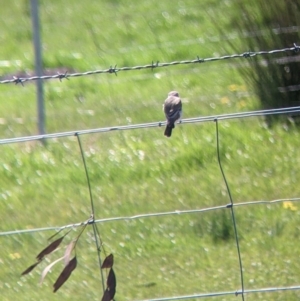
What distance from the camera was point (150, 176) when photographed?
6.54m

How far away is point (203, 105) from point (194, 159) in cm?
109

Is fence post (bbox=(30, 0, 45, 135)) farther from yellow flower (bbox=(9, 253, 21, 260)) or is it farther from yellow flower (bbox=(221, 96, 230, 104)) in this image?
yellow flower (bbox=(9, 253, 21, 260))

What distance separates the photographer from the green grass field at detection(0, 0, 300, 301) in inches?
214

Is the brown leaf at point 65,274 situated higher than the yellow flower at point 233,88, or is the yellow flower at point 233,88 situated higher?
the yellow flower at point 233,88

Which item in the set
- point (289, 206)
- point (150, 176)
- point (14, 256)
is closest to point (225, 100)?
point (150, 176)

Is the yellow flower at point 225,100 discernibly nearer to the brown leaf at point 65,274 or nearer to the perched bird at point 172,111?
the perched bird at point 172,111

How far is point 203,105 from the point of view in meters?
7.66

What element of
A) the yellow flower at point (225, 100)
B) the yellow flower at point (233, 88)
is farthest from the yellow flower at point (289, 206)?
the yellow flower at point (233, 88)

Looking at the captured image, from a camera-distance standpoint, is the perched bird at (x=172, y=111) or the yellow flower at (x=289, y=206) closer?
the perched bird at (x=172, y=111)

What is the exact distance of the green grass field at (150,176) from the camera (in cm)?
543

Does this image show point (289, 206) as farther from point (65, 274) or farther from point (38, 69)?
point (65, 274)

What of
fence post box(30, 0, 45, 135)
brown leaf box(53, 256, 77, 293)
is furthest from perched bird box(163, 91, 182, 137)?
brown leaf box(53, 256, 77, 293)

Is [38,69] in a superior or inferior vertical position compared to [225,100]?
superior

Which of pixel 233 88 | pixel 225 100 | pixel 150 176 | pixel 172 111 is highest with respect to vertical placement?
pixel 233 88
